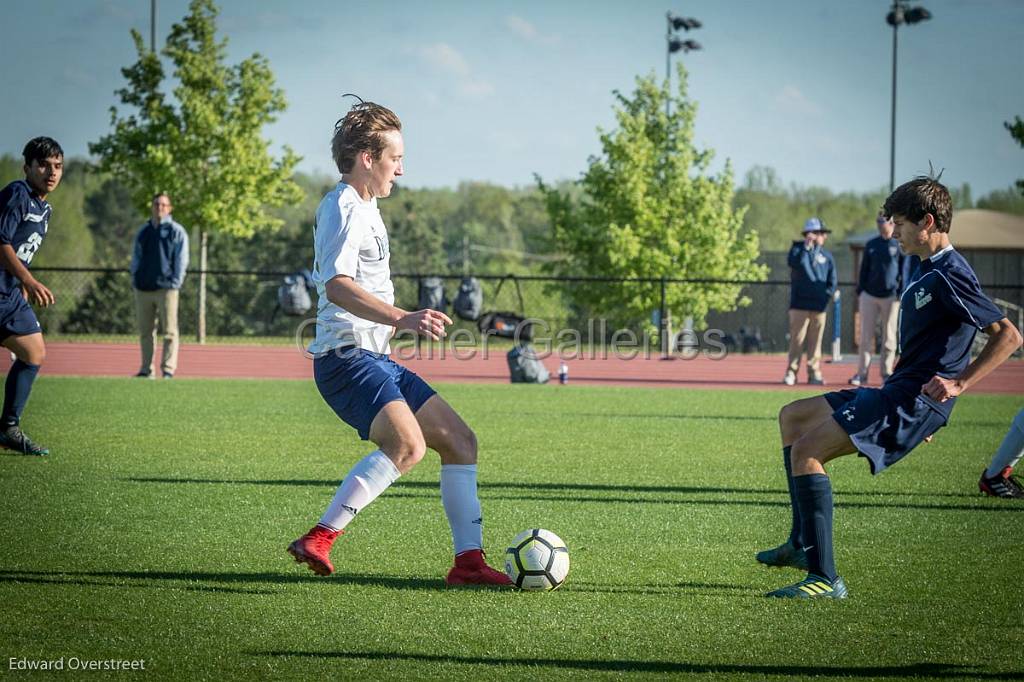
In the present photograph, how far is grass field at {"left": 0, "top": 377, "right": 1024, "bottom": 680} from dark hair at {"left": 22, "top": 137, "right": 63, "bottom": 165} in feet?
7.53

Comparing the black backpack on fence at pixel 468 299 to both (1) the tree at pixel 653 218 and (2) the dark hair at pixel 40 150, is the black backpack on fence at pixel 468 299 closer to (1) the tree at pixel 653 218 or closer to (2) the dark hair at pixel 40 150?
(1) the tree at pixel 653 218

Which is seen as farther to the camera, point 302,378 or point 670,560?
point 302,378

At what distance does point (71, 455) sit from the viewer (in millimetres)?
9461

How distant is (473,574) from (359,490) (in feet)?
2.11

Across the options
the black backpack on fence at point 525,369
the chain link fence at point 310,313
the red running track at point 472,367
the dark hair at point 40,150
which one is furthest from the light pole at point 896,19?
the dark hair at point 40,150

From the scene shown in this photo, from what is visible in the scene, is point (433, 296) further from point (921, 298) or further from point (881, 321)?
point (921, 298)

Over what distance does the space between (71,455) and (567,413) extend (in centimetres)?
609

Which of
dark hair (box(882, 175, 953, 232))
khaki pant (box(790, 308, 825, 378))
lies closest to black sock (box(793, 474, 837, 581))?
dark hair (box(882, 175, 953, 232))

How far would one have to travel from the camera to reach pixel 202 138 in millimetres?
33438

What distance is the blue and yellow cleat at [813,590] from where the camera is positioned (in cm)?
516

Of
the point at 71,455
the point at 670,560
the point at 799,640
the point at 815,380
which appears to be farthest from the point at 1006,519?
the point at 815,380

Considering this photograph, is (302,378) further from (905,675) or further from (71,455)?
(905,675)

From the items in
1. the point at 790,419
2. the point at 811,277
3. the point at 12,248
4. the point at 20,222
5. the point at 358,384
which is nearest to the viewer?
the point at 358,384

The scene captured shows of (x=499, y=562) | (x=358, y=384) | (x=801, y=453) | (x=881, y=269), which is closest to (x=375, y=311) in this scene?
(x=358, y=384)
